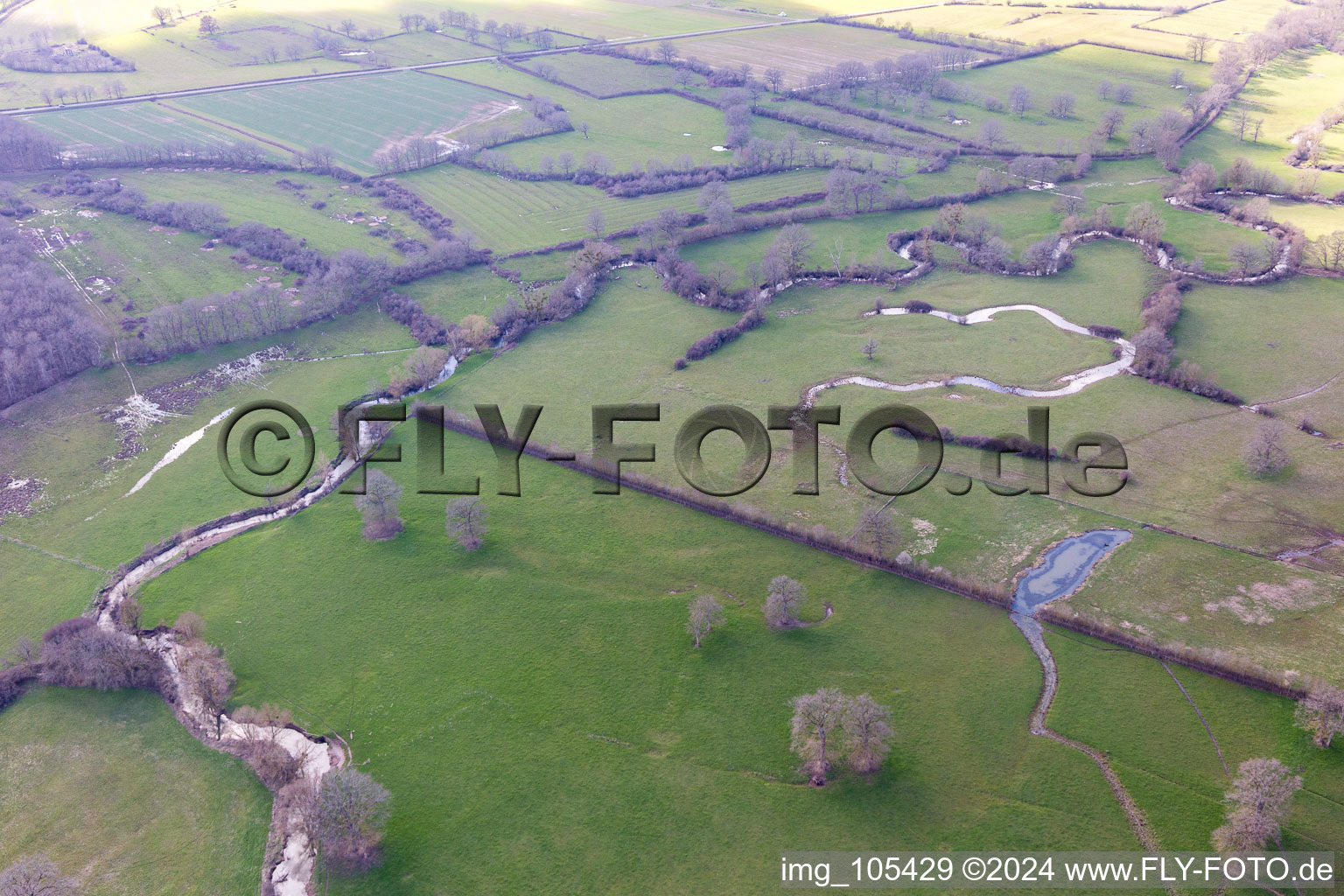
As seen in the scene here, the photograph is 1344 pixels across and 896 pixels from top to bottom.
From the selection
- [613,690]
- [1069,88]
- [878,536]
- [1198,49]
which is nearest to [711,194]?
[878,536]

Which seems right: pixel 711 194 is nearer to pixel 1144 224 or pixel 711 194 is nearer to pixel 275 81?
pixel 1144 224

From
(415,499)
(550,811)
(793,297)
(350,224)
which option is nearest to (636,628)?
(550,811)

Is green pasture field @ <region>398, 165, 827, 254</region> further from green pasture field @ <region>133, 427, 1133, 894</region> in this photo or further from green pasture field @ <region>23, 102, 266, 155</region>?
green pasture field @ <region>133, 427, 1133, 894</region>

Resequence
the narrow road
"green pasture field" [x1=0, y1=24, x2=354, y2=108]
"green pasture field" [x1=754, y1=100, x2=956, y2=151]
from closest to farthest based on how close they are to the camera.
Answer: "green pasture field" [x1=754, y1=100, x2=956, y2=151]
the narrow road
"green pasture field" [x1=0, y1=24, x2=354, y2=108]

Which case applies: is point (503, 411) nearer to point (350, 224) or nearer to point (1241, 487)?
point (350, 224)

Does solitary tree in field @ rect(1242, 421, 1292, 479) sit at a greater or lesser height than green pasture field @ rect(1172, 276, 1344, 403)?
lesser

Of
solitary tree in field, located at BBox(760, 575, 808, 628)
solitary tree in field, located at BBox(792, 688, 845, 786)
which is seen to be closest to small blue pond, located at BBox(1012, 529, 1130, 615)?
solitary tree in field, located at BBox(760, 575, 808, 628)

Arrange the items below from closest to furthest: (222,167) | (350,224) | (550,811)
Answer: (550,811)
(350,224)
(222,167)
